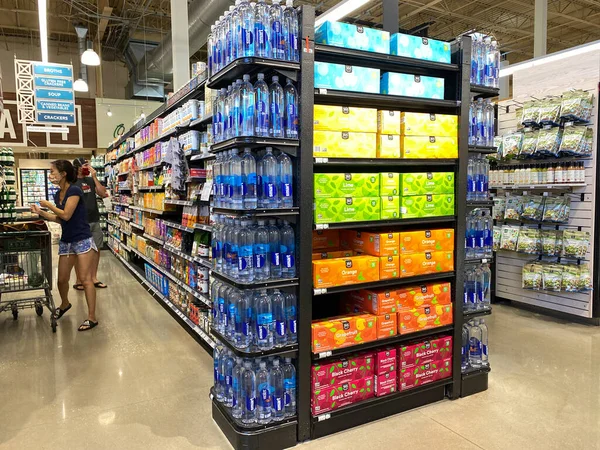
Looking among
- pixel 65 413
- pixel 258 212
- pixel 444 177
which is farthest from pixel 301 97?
pixel 65 413

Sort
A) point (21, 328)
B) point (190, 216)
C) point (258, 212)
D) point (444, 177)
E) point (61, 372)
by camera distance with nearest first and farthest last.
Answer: point (258, 212) → point (444, 177) → point (61, 372) → point (190, 216) → point (21, 328)

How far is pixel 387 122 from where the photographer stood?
3180mm

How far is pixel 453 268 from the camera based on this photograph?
348 centimetres

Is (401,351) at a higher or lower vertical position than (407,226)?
lower

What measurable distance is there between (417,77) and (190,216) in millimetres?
2639

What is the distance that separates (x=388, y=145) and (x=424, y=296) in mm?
1146

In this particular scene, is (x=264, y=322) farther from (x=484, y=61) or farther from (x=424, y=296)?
(x=484, y=61)

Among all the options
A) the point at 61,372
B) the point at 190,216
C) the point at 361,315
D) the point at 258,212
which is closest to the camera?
the point at 258,212

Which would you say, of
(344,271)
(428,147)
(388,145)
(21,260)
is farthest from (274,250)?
(21,260)

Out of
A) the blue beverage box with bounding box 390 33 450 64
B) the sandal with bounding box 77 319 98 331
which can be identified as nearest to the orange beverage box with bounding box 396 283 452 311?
the blue beverage box with bounding box 390 33 450 64

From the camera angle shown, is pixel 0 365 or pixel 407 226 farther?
pixel 0 365

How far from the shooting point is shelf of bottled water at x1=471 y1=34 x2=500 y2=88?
11.5 feet

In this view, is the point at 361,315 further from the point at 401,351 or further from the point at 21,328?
the point at 21,328

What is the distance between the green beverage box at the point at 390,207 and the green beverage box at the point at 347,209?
3cm
